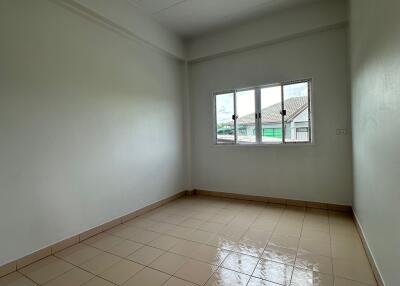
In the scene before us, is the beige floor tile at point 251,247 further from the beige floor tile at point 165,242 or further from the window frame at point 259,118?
the window frame at point 259,118

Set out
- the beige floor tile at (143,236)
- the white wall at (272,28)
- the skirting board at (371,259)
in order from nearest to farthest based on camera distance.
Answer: the skirting board at (371,259) < the beige floor tile at (143,236) < the white wall at (272,28)

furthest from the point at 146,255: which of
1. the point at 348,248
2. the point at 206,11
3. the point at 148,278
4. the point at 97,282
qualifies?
the point at 206,11

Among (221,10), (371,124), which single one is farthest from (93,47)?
(371,124)

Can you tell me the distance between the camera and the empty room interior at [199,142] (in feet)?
6.40

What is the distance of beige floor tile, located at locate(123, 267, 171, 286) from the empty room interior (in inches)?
1.2

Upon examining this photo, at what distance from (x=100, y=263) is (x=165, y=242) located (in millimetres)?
731

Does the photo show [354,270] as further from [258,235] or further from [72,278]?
[72,278]

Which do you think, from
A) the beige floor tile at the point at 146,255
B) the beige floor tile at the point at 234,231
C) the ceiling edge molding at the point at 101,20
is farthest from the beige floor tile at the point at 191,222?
the ceiling edge molding at the point at 101,20

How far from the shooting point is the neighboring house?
3713mm

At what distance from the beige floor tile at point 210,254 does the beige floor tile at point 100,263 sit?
83 centimetres

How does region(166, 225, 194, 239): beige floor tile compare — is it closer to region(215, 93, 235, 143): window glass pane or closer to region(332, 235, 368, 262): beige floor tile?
region(332, 235, 368, 262): beige floor tile

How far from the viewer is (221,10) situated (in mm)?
3525

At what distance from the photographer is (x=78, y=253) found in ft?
7.88

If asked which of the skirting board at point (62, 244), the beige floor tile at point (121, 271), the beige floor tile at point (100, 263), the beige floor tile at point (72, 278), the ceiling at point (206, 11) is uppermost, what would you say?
the ceiling at point (206, 11)
